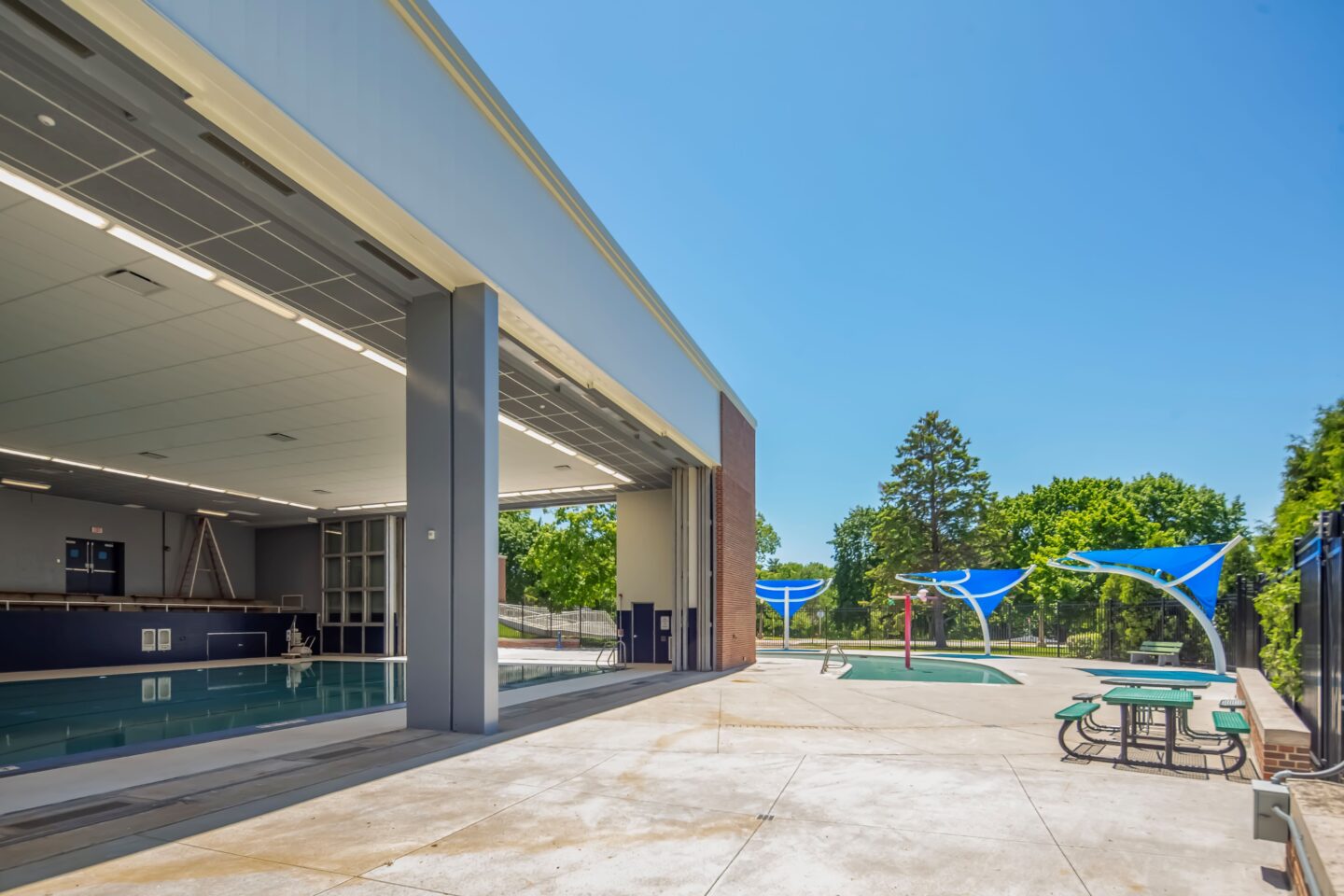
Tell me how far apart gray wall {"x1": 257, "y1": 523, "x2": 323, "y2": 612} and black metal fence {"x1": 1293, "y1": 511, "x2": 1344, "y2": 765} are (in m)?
28.9

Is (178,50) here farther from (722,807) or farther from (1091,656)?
(1091,656)

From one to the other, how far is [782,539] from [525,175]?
72802mm

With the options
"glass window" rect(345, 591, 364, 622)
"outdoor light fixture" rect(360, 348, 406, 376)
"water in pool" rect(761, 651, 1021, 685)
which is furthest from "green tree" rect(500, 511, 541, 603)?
"outdoor light fixture" rect(360, 348, 406, 376)

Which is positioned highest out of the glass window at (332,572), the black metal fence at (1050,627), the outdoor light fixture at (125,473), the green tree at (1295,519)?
the outdoor light fixture at (125,473)

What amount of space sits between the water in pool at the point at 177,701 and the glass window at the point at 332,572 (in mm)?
5891

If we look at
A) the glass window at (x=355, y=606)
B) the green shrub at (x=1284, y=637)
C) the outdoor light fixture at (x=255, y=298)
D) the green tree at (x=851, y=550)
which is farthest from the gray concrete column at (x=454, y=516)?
the green tree at (x=851, y=550)

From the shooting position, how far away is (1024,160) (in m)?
21.3

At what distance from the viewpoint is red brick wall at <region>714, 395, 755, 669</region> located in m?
20.1

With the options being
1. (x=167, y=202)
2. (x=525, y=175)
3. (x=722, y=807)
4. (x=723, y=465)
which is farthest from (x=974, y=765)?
(x=723, y=465)

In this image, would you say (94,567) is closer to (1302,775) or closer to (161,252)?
(161,252)

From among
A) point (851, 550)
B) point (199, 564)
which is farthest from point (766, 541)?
point (199, 564)

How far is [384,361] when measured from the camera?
1223 cm

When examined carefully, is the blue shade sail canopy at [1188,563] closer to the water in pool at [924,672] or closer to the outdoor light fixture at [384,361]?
the water in pool at [924,672]

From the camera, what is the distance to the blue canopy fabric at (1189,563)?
21.4 m
